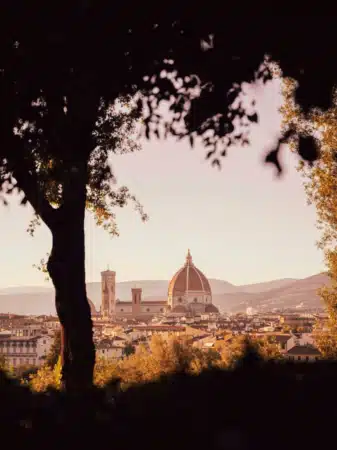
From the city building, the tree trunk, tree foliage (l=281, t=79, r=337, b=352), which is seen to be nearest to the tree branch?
the tree trunk

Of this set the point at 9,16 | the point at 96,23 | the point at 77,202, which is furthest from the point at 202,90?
the point at 77,202

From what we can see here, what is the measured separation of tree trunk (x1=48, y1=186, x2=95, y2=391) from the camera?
320 inches

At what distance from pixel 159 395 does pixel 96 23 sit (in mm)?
2631

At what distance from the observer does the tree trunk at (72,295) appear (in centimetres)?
812

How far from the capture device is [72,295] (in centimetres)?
814

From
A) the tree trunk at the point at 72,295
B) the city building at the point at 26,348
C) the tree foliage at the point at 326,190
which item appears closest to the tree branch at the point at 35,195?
the tree trunk at the point at 72,295

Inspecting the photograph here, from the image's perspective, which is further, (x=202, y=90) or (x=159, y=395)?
(x=202, y=90)

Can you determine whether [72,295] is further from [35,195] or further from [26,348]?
[26,348]

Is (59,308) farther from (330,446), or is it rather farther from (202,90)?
(330,446)

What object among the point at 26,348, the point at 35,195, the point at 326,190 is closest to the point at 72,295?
the point at 35,195

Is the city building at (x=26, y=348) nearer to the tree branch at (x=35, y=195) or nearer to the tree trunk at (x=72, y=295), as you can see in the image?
the tree trunk at (x=72, y=295)

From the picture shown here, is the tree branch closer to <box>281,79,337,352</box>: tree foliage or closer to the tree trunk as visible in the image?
the tree trunk

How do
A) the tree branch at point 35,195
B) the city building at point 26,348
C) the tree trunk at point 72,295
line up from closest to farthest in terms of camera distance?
the tree branch at point 35,195, the tree trunk at point 72,295, the city building at point 26,348

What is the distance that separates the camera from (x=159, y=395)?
3.82 m
